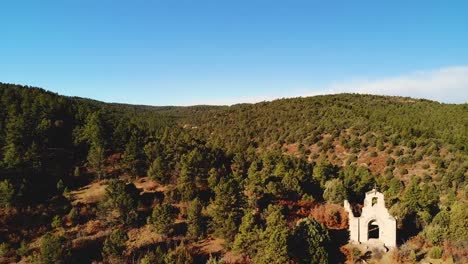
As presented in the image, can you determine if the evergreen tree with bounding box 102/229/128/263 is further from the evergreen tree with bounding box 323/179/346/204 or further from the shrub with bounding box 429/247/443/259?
the shrub with bounding box 429/247/443/259

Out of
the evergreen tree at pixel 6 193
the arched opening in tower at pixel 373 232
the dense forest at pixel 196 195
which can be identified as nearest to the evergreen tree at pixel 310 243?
the dense forest at pixel 196 195

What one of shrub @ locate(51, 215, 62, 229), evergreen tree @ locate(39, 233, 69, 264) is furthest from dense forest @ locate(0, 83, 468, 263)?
shrub @ locate(51, 215, 62, 229)

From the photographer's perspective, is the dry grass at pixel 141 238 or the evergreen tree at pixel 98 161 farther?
the evergreen tree at pixel 98 161

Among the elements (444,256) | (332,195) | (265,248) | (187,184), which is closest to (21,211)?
(187,184)

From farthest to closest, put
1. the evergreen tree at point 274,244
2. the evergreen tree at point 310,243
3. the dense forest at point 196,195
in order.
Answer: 1. the dense forest at point 196,195
2. the evergreen tree at point 310,243
3. the evergreen tree at point 274,244

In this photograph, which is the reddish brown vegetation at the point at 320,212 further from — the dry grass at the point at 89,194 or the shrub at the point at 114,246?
the dry grass at the point at 89,194

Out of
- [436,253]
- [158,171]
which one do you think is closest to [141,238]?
[158,171]
